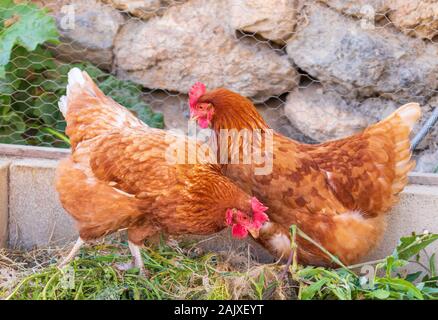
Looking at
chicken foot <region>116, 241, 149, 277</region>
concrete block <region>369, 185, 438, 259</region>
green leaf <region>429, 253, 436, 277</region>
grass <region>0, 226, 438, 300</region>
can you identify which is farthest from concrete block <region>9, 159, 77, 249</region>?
green leaf <region>429, 253, 436, 277</region>

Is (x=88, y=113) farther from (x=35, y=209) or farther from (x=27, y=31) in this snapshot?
(x=27, y=31)

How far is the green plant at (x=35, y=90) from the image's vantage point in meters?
2.84

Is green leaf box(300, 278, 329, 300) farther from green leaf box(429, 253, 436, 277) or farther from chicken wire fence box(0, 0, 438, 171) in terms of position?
chicken wire fence box(0, 0, 438, 171)

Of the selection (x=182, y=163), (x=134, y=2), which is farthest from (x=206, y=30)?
(x=182, y=163)

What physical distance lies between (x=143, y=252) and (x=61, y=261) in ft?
0.92

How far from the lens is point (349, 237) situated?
2229 mm

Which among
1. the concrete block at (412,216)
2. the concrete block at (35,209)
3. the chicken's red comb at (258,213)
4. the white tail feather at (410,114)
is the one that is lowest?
the concrete block at (35,209)

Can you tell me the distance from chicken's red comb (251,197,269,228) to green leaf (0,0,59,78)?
3.85 ft

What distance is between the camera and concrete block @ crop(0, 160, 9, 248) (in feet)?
8.32

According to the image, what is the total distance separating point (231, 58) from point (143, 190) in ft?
2.99

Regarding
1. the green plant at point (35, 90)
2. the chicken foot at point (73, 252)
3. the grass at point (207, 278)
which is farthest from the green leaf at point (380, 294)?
the green plant at point (35, 90)

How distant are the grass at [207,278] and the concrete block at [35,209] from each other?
141 millimetres
